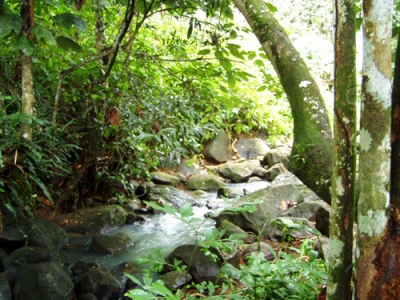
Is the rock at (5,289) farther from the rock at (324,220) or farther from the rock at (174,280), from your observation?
the rock at (324,220)

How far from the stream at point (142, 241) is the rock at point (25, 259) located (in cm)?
31

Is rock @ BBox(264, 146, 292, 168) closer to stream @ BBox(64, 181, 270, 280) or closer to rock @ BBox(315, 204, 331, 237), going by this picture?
stream @ BBox(64, 181, 270, 280)

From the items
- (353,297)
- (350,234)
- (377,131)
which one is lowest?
(353,297)

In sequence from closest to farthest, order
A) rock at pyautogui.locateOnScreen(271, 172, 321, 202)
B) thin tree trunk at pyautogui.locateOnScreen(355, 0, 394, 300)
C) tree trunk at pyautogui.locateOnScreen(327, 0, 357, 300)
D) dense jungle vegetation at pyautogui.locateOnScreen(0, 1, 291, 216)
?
1. thin tree trunk at pyautogui.locateOnScreen(355, 0, 394, 300)
2. tree trunk at pyautogui.locateOnScreen(327, 0, 357, 300)
3. dense jungle vegetation at pyautogui.locateOnScreen(0, 1, 291, 216)
4. rock at pyautogui.locateOnScreen(271, 172, 321, 202)

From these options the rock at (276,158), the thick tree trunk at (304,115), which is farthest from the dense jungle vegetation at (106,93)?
the rock at (276,158)

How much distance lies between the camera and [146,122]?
479 cm

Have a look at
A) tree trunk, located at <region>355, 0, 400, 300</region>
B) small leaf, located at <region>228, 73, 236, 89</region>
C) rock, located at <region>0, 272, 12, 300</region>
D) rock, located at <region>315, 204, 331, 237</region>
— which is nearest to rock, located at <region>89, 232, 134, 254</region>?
rock, located at <region>0, 272, 12, 300</region>

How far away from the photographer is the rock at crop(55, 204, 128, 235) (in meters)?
5.28

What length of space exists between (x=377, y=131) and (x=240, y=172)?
848 cm

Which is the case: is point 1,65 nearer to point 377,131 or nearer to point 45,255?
point 45,255

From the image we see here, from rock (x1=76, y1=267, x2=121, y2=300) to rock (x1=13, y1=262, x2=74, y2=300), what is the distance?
14cm

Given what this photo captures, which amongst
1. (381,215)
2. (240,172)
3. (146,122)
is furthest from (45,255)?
(240,172)

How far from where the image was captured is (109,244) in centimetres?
461

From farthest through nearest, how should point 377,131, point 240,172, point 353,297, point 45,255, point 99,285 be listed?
point 240,172 → point 45,255 → point 99,285 → point 353,297 → point 377,131
